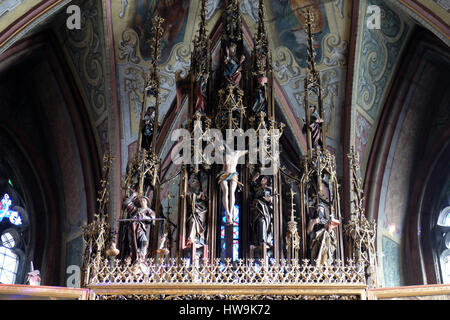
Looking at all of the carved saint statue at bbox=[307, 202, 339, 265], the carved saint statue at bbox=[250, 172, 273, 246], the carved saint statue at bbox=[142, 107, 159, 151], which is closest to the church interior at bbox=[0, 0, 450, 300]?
the carved saint statue at bbox=[142, 107, 159, 151]

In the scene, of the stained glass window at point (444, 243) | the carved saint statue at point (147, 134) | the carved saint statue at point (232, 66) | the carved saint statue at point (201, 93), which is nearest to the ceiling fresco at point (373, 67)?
the stained glass window at point (444, 243)

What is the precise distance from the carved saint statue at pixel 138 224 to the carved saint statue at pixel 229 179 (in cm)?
115

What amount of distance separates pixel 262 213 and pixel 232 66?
2892mm

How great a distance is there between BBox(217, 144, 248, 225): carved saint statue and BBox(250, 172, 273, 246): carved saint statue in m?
0.34

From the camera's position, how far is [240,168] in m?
10.4

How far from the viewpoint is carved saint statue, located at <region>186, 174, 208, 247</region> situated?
9570 millimetres

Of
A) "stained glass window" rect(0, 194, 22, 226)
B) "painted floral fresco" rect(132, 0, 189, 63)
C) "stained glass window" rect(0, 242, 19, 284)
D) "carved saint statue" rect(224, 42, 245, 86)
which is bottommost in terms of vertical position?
"stained glass window" rect(0, 242, 19, 284)

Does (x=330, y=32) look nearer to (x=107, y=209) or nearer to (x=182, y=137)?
(x=182, y=137)

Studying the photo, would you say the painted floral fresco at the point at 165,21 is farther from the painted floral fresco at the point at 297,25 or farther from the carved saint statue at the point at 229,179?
the carved saint statue at the point at 229,179

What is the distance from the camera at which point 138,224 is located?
959 cm

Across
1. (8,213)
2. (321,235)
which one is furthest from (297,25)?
(8,213)

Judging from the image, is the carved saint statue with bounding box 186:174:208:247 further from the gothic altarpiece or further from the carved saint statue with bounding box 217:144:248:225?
the carved saint statue with bounding box 217:144:248:225

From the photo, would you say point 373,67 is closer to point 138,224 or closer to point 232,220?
point 232,220

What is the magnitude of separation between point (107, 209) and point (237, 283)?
241 inches
